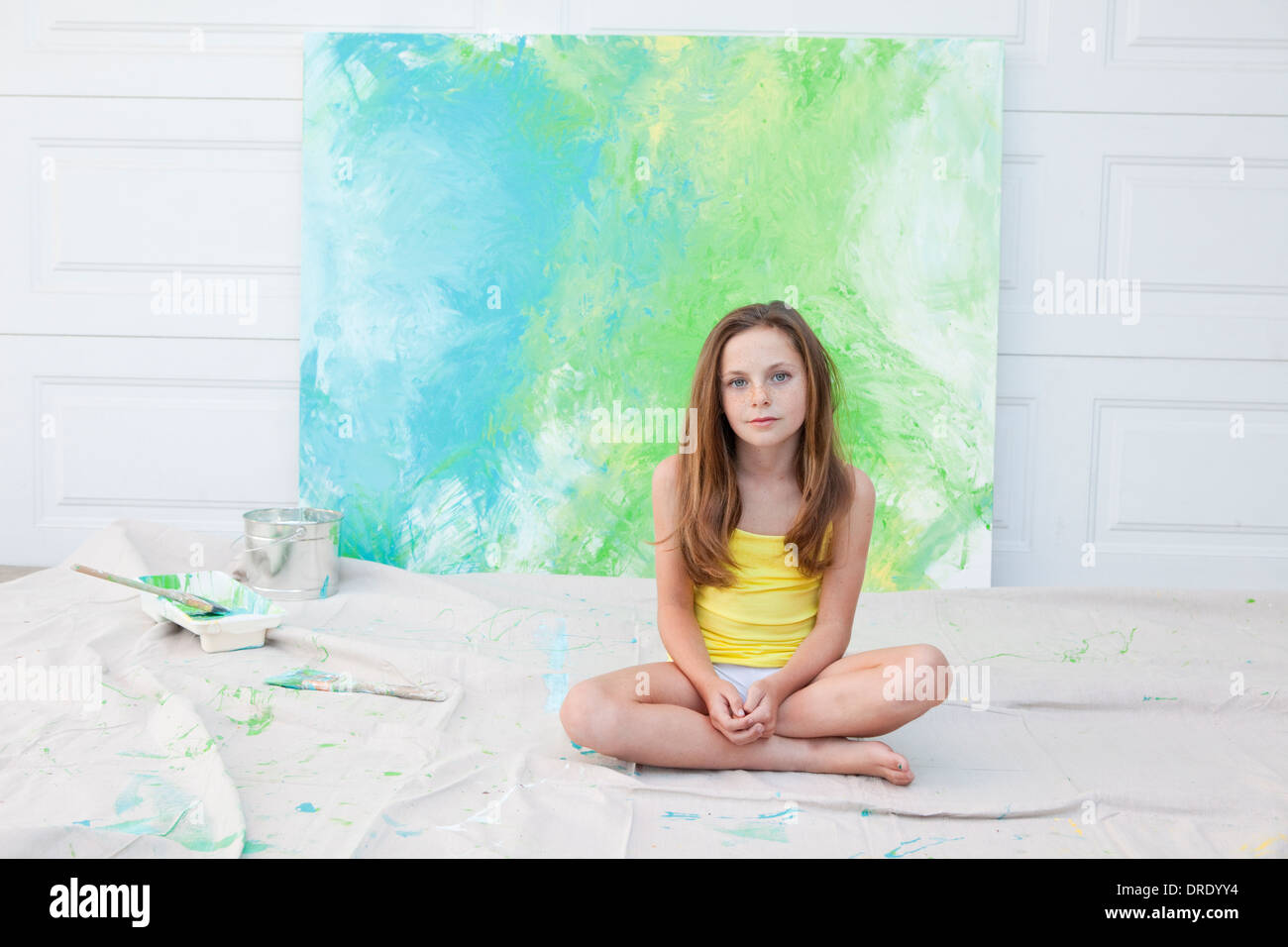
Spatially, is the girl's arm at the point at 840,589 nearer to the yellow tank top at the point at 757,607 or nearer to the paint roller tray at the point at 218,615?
the yellow tank top at the point at 757,607

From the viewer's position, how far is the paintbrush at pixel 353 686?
1.88 m

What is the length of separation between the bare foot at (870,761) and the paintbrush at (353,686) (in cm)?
72

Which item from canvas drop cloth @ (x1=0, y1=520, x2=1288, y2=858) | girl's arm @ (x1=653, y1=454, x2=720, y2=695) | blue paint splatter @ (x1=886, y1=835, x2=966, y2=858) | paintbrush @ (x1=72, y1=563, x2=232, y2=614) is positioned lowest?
blue paint splatter @ (x1=886, y1=835, x2=966, y2=858)

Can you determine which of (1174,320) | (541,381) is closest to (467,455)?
(541,381)

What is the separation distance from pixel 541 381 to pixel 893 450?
0.96 metres

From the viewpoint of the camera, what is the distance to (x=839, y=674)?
61.4 inches

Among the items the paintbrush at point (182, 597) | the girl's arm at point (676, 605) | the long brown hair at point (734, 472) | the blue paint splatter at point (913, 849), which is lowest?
the blue paint splatter at point (913, 849)

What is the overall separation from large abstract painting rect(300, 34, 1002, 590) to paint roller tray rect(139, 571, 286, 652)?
0.59 metres

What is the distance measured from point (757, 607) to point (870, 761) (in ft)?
0.94

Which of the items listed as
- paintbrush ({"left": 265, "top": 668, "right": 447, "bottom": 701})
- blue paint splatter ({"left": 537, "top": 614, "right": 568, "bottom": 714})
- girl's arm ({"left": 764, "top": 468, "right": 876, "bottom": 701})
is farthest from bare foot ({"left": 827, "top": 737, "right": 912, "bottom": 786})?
paintbrush ({"left": 265, "top": 668, "right": 447, "bottom": 701})

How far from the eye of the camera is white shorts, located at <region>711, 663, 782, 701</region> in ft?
5.38

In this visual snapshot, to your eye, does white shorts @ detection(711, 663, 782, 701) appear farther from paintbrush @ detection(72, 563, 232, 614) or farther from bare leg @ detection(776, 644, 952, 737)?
paintbrush @ detection(72, 563, 232, 614)

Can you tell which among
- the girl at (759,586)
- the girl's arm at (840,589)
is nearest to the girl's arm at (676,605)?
the girl at (759,586)
